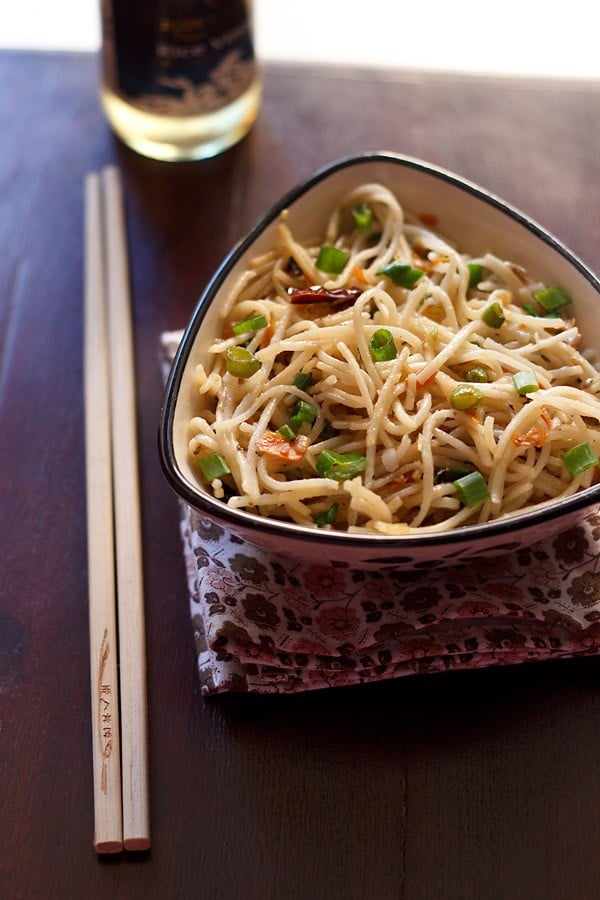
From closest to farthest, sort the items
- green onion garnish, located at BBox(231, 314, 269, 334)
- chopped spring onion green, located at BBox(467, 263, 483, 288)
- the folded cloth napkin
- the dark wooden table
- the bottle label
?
the dark wooden table
the folded cloth napkin
green onion garnish, located at BBox(231, 314, 269, 334)
chopped spring onion green, located at BBox(467, 263, 483, 288)
the bottle label

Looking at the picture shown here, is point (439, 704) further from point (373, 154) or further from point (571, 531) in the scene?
point (373, 154)

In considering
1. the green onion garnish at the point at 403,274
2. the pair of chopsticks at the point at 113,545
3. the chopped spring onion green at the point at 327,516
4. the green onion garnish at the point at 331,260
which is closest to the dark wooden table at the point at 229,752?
the pair of chopsticks at the point at 113,545

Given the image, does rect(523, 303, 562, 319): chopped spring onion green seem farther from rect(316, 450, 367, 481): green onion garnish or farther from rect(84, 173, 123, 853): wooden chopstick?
rect(84, 173, 123, 853): wooden chopstick

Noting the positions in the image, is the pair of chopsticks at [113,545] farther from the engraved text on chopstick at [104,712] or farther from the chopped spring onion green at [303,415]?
the chopped spring onion green at [303,415]

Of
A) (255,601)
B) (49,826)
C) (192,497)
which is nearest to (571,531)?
(255,601)

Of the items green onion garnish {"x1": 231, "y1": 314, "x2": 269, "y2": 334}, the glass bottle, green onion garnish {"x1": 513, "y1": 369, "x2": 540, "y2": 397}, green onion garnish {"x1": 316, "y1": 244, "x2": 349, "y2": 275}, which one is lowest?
green onion garnish {"x1": 513, "y1": 369, "x2": 540, "y2": 397}

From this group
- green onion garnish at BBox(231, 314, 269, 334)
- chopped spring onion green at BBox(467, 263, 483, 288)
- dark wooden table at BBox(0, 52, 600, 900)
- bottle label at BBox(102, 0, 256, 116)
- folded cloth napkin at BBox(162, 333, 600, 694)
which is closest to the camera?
dark wooden table at BBox(0, 52, 600, 900)

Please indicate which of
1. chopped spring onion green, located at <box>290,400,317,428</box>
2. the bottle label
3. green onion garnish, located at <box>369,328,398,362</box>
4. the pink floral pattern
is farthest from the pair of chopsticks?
green onion garnish, located at <box>369,328,398,362</box>
